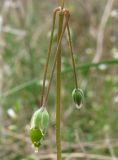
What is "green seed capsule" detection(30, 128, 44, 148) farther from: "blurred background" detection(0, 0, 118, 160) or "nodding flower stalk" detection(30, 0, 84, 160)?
"blurred background" detection(0, 0, 118, 160)

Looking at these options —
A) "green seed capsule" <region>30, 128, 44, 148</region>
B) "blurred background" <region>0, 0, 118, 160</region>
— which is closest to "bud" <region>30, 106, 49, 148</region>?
"green seed capsule" <region>30, 128, 44, 148</region>

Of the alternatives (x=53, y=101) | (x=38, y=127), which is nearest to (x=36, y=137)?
(x=38, y=127)

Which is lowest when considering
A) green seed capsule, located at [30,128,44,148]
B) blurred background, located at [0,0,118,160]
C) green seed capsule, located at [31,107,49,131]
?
green seed capsule, located at [30,128,44,148]

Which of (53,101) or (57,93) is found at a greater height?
(53,101)

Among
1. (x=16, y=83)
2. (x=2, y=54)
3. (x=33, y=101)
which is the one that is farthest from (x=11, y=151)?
(x=2, y=54)

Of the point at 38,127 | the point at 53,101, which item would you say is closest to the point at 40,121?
the point at 38,127

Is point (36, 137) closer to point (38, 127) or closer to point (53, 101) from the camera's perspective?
point (38, 127)

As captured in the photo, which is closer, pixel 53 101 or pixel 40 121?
pixel 40 121

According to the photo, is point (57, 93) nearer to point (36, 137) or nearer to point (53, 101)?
point (36, 137)

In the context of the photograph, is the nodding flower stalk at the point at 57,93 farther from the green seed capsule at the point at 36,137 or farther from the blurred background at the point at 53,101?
the blurred background at the point at 53,101
